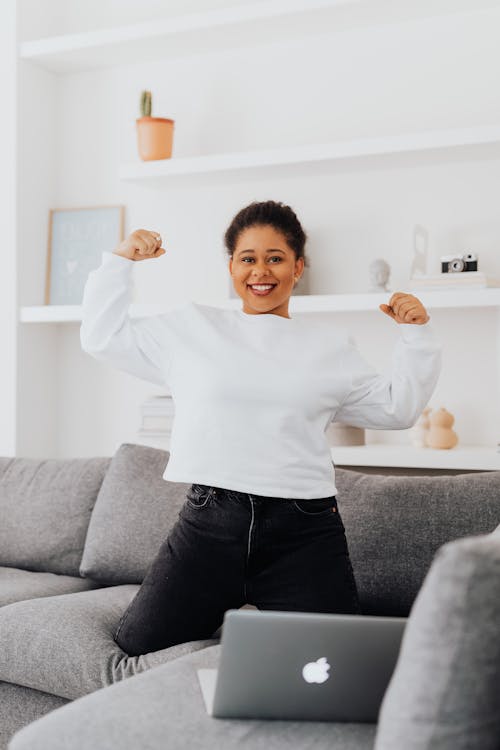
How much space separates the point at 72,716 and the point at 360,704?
406 mm

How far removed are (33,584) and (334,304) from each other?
1311mm

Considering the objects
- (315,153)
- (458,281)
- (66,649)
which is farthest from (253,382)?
(315,153)

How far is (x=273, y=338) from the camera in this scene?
80.2 inches

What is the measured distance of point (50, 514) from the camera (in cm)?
286

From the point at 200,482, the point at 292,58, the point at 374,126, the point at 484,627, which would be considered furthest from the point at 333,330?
the point at 292,58

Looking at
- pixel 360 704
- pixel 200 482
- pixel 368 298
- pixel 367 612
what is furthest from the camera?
pixel 368 298

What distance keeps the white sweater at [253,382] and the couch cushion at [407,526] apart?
11.0 inches

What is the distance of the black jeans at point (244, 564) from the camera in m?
1.91

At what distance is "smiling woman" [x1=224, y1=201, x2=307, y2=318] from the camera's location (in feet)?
6.82

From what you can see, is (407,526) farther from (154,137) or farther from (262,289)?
(154,137)

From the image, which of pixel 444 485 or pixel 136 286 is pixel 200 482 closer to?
pixel 444 485

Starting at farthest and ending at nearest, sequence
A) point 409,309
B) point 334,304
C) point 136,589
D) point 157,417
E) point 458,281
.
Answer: point 157,417, point 334,304, point 458,281, point 136,589, point 409,309

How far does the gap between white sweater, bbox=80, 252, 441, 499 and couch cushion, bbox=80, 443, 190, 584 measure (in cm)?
61

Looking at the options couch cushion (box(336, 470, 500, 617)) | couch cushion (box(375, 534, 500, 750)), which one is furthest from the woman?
couch cushion (box(375, 534, 500, 750))
